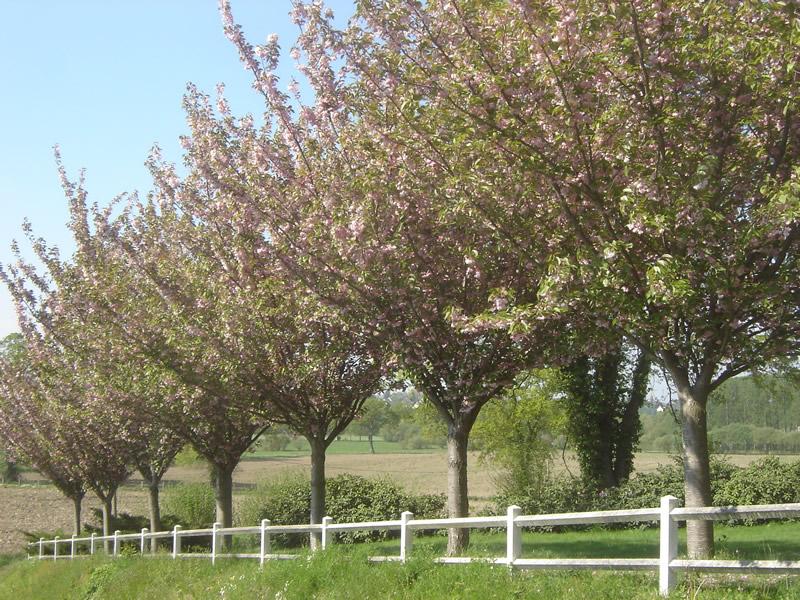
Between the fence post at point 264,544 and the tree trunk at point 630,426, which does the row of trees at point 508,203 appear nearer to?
the fence post at point 264,544

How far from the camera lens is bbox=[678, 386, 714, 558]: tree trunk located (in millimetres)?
10500

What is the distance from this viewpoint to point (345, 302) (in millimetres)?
13727

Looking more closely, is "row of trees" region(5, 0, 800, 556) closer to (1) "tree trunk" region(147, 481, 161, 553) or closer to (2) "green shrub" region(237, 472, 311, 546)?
(2) "green shrub" region(237, 472, 311, 546)

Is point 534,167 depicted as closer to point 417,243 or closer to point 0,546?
point 417,243

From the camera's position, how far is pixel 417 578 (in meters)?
10.3

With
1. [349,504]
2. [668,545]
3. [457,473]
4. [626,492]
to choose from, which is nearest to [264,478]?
[349,504]

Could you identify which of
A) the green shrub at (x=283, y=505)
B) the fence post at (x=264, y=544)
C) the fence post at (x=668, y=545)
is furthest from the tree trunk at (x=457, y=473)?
the green shrub at (x=283, y=505)

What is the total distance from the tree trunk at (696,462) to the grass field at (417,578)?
48.8 inches

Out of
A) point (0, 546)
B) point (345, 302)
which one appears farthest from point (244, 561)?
point (0, 546)

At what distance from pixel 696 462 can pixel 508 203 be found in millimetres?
3927

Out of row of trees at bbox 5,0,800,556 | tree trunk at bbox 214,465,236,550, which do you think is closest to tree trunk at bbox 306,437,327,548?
row of trees at bbox 5,0,800,556

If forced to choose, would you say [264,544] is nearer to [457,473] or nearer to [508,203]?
[457,473]

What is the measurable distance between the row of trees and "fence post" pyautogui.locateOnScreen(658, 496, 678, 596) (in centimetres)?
218

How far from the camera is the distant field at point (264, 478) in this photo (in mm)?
48312
